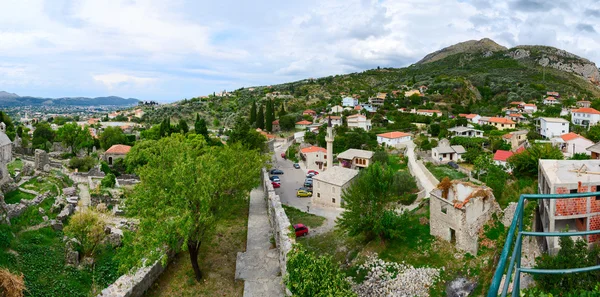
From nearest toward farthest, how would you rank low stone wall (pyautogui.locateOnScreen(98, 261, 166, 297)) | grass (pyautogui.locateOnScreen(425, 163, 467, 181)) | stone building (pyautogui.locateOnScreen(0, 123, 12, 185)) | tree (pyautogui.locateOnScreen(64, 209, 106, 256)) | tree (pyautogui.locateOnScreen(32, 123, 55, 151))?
low stone wall (pyautogui.locateOnScreen(98, 261, 166, 297))
tree (pyautogui.locateOnScreen(64, 209, 106, 256))
stone building (pyautogui.locateOnScreen(0, 123, 12, 185))
grass (pyautogui.locateOnScreen(425, 163, 467, 181))
tree (pyautogui.locateOnScreen(32, 123, 55, 151))

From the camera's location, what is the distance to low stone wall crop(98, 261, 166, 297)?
1321 centimetres

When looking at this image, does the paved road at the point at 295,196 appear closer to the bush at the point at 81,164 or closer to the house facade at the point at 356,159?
the house facade at the point at 356,159

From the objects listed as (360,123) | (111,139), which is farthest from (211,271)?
(360,123)

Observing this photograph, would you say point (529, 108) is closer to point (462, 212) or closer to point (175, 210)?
point (462, 212)

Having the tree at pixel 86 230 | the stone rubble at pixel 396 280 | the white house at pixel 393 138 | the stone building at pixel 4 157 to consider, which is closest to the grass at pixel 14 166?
the stone building at pixel 4 157

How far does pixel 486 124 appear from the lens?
62.8 metres

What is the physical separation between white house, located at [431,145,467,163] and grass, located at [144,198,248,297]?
3008cm

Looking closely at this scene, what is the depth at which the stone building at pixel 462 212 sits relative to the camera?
18.8 meters

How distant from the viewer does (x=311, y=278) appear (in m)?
12.6

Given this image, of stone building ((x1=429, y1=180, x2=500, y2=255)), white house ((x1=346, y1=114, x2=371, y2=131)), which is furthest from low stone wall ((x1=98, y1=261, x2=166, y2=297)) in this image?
white house ((x1=346, y1=114, x2=371, y2=131))

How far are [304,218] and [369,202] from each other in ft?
24.9

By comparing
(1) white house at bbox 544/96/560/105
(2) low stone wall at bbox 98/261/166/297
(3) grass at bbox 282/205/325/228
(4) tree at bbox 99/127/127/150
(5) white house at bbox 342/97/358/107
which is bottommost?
(3) grass at bbox 282/205/325/228

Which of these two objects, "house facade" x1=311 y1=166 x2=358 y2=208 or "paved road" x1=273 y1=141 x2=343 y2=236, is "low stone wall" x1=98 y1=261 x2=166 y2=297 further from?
"house facade" x1=311 y1=166 x2=358 y2=208

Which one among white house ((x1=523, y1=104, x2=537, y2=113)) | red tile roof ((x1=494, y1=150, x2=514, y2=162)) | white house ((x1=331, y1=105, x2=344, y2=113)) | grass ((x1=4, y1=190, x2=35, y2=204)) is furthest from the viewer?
white house ((x1=331, y1=105, x2=344, y2=113))
